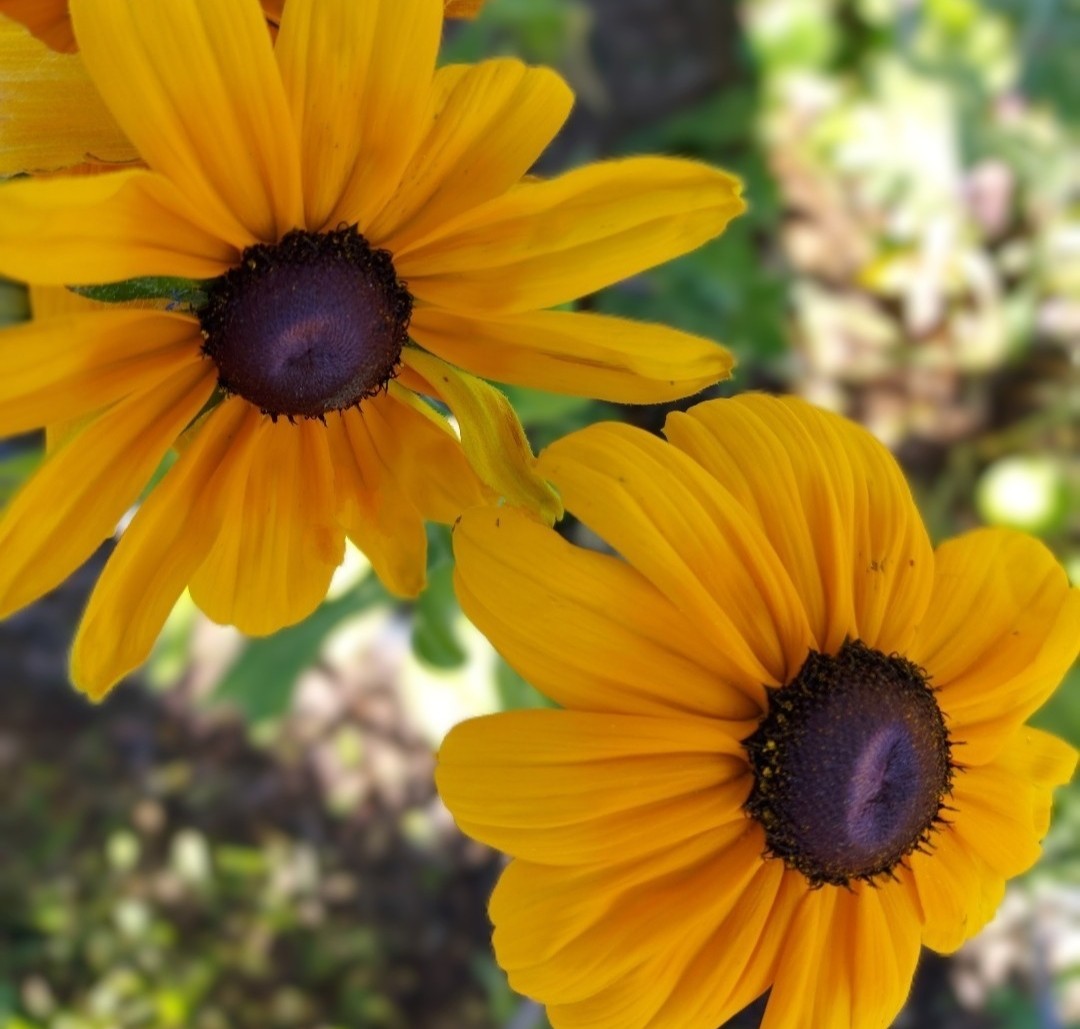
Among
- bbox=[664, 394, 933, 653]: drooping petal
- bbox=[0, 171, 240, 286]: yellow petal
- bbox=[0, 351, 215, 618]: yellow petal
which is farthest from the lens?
bbox=[664, 394, 933, 653]: drooping petal

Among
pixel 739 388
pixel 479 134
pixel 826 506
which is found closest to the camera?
pixel 479 134

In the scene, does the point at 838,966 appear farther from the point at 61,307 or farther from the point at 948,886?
the point at 61,307

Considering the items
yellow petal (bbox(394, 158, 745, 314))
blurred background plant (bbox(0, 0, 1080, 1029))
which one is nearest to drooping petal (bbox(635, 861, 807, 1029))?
yellow petal (bbox(394, 158, 745, 314))

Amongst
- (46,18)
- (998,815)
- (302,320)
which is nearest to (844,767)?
(998,815)

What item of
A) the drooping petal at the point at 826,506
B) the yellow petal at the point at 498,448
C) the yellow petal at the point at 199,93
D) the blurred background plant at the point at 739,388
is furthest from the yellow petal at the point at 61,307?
the blurred background plant at the point at 739,388

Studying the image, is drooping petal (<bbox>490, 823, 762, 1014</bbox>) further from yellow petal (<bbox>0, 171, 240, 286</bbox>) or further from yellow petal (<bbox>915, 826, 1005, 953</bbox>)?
yellow petal (<bbox>0, 171, 240, 286</bbox>)
